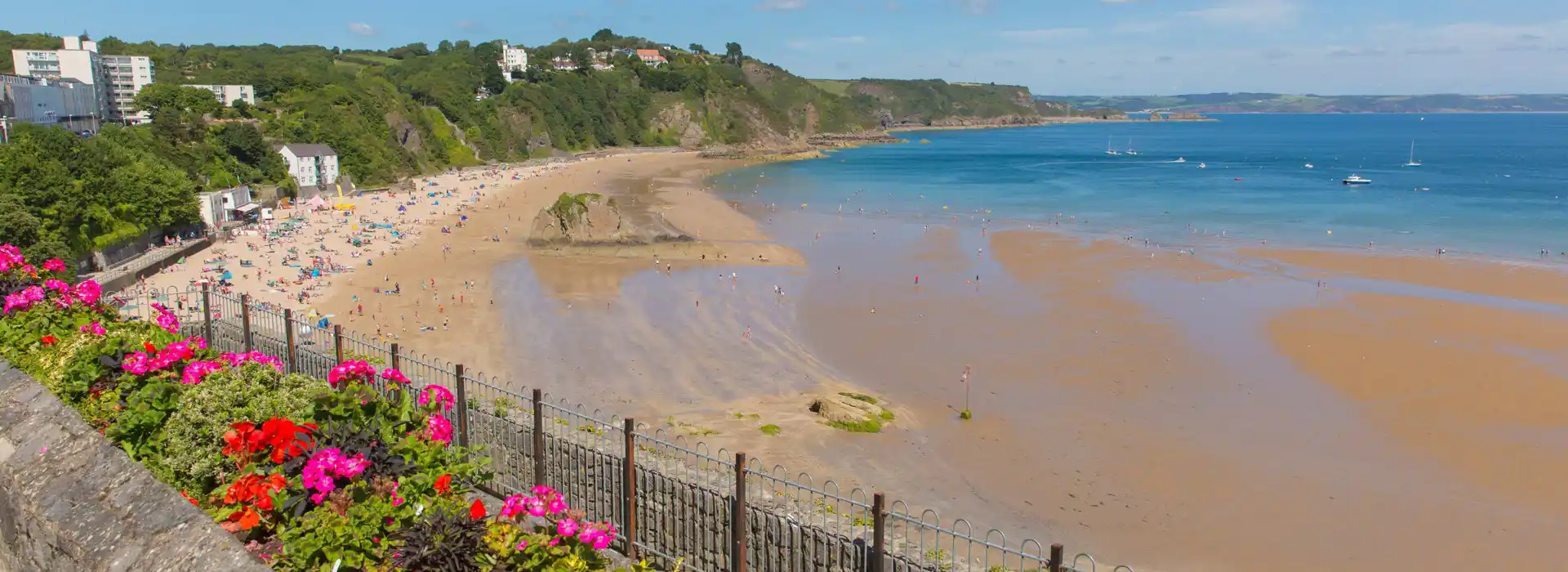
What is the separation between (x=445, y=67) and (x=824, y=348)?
379ft

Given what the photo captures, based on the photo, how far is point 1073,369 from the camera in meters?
22.8

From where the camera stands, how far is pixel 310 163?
63.4 m

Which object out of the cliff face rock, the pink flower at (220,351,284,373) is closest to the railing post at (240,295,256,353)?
the pink flower at (220,351,284,373)

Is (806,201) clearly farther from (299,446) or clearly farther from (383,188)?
(299,446)

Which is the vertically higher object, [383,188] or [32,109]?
[32,109]

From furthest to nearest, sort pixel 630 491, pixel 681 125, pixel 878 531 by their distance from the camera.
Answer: pixel 681 125 < pixel 630 491 < pixel 878 531

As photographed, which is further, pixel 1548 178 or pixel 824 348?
pixel 1548 178

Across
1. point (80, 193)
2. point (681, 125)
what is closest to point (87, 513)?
point (80, 193)

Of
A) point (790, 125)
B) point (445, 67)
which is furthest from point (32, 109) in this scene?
point (790, 125)

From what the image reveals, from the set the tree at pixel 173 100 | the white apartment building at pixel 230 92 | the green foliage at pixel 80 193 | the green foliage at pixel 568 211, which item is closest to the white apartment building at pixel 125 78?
the white apartment building at pixel 230 92

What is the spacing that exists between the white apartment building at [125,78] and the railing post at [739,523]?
10561 cm

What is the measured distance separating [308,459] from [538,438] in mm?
3470

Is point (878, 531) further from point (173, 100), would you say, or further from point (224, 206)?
point (173, 100)

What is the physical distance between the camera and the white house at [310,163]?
6222cm
